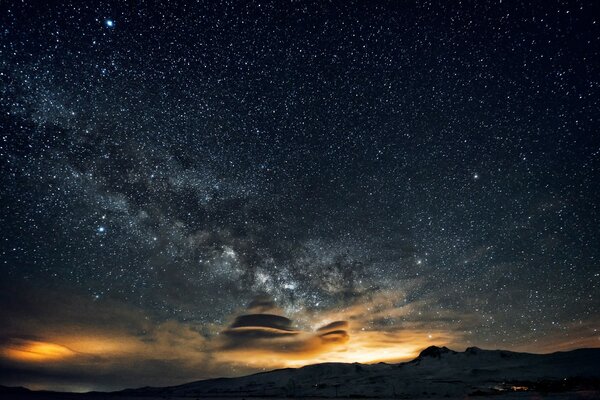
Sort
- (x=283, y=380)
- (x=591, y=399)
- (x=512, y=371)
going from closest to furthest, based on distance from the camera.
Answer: (x=591, y=399), (x=512, y=371), (x=283, y=380)

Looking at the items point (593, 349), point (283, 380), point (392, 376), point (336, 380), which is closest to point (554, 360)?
point (593, 349)

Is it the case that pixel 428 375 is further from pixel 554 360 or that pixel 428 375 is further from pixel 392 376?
→ pixel 554 360

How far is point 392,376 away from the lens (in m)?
156

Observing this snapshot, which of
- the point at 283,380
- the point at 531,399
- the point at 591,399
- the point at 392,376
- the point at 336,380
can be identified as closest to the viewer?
the point at 591,399

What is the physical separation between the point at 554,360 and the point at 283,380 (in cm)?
13601

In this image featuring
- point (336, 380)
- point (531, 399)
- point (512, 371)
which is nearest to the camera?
point (531, 399)

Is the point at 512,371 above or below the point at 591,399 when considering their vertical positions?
below

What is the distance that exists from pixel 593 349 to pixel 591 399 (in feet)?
545

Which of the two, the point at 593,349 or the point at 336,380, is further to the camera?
the point at 336,380

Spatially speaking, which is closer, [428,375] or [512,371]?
[512,371]

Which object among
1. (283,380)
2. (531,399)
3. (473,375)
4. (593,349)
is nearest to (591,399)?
(531,399)

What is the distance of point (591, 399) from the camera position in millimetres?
34188

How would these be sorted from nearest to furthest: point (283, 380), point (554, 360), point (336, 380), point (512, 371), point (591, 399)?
point (591, 399), point (512, 371), point (554, 360), point (336, 380), point (283, 380)

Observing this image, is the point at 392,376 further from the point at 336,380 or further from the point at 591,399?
the point at 591,399
